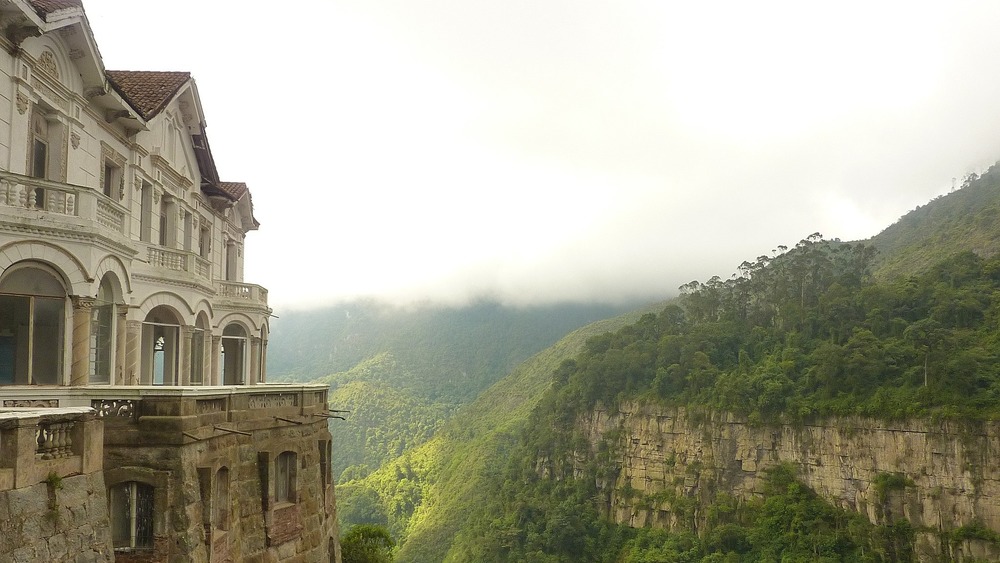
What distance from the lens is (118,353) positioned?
1650 cm

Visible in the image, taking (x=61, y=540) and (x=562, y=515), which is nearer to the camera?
(x=61, y=540)

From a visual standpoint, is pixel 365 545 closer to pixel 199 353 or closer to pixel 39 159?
pixel 199 353

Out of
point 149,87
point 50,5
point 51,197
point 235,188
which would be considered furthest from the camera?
point 235,188

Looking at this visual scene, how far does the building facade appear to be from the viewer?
10.5m

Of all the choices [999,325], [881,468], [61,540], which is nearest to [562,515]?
[881,468]

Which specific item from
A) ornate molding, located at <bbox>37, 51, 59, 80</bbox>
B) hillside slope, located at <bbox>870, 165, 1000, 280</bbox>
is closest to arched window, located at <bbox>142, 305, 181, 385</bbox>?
ornate molding, located at <bbox>37, 51, 59, 80</bbox>

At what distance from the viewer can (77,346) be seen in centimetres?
1391

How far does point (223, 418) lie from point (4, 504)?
5.64 meters

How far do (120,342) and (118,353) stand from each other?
27 cm

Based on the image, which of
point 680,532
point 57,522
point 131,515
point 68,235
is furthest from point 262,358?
point 680,532

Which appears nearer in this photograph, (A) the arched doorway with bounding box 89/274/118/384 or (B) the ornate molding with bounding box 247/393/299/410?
(A) the arched doorway with bounding box 89/274/118/384

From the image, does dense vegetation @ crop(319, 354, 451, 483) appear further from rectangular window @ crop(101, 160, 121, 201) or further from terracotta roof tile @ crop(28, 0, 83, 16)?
terracotta roof tile @ crop(28, 0, 83, 16)

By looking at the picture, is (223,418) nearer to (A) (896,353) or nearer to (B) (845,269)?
(A) (896,353)

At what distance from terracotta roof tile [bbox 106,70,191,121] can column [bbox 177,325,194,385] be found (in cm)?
603
